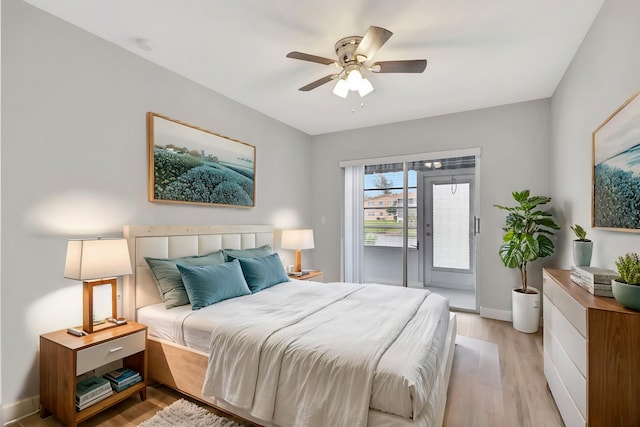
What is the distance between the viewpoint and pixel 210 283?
2.55 m

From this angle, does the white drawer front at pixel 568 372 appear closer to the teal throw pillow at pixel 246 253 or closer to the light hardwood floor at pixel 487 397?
the light hardwood floor at pixel 487 397

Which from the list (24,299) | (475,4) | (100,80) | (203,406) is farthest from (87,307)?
(475,4)

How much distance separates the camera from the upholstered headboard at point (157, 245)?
2.56 meters

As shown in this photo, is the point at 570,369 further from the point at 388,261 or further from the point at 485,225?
the point at 388,261

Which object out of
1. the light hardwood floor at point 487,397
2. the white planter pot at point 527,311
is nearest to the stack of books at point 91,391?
the light hardwood floor at point 487,397

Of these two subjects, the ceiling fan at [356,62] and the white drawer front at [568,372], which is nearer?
the white drawer front at [568,372]

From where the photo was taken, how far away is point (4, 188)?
1.96 metres

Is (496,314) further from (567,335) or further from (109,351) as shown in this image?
(109,351)

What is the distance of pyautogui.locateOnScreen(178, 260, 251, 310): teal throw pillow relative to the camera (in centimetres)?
247

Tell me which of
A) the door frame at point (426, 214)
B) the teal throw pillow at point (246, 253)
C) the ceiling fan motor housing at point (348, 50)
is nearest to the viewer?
the ceiling fan motor housing at point (348, 50)

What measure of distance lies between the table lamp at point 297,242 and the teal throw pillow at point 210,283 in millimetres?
1403

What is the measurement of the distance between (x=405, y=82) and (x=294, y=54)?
1.48 metres

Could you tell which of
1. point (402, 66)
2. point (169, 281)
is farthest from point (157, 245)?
point (402, 66)

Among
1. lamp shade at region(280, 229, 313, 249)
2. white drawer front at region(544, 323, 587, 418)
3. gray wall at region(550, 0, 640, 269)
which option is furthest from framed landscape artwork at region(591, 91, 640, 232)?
lamp shade at region(280, 229, 313, 249)
